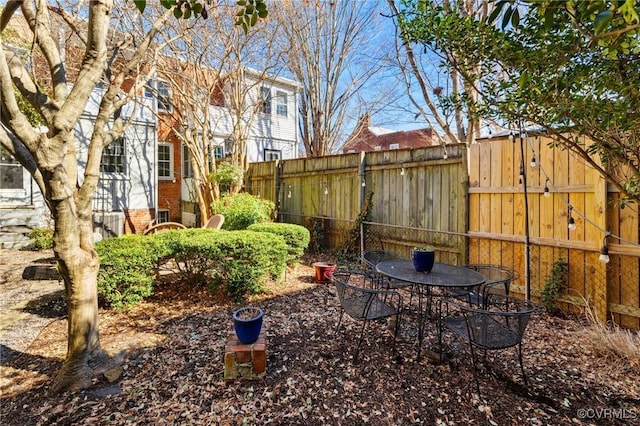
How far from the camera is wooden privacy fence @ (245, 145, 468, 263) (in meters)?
5.36

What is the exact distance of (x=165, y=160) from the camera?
12.4m

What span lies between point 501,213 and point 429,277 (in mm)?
2249

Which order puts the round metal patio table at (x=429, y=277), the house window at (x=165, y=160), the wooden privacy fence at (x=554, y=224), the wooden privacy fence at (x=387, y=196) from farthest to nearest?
the house window at (x=165, y=160) < the wooden privacy fence at (x=387, y=196) < the wooden privacy fence at (x=554, y=224) < the round metal patio table at (x=429, y=277)

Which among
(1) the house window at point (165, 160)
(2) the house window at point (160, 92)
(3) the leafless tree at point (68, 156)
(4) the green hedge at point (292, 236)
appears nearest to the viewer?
(3) the leafless tree at point (68, 156)

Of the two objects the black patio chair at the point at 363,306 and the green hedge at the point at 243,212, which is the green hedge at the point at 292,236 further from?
the black patio chair at the point at 363,306

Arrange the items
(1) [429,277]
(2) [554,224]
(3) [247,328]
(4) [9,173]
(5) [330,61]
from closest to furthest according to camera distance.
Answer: (3) [247,328]
(1) [429,277]
(2) [554,224]
(4) [9,173]
(5) [330,61]

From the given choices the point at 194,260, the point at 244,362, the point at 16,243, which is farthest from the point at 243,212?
the point at 16,243

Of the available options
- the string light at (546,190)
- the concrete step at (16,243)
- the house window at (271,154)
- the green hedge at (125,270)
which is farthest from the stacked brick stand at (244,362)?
the house window at (271,154)

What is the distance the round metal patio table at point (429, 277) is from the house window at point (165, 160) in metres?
11.2

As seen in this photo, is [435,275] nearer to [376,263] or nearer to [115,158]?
[376,263]

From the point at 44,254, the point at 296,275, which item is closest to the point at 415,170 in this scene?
the point at 296,275

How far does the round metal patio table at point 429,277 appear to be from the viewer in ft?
9.77

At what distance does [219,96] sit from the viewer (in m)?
12.7

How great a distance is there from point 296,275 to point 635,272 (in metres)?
4.65
